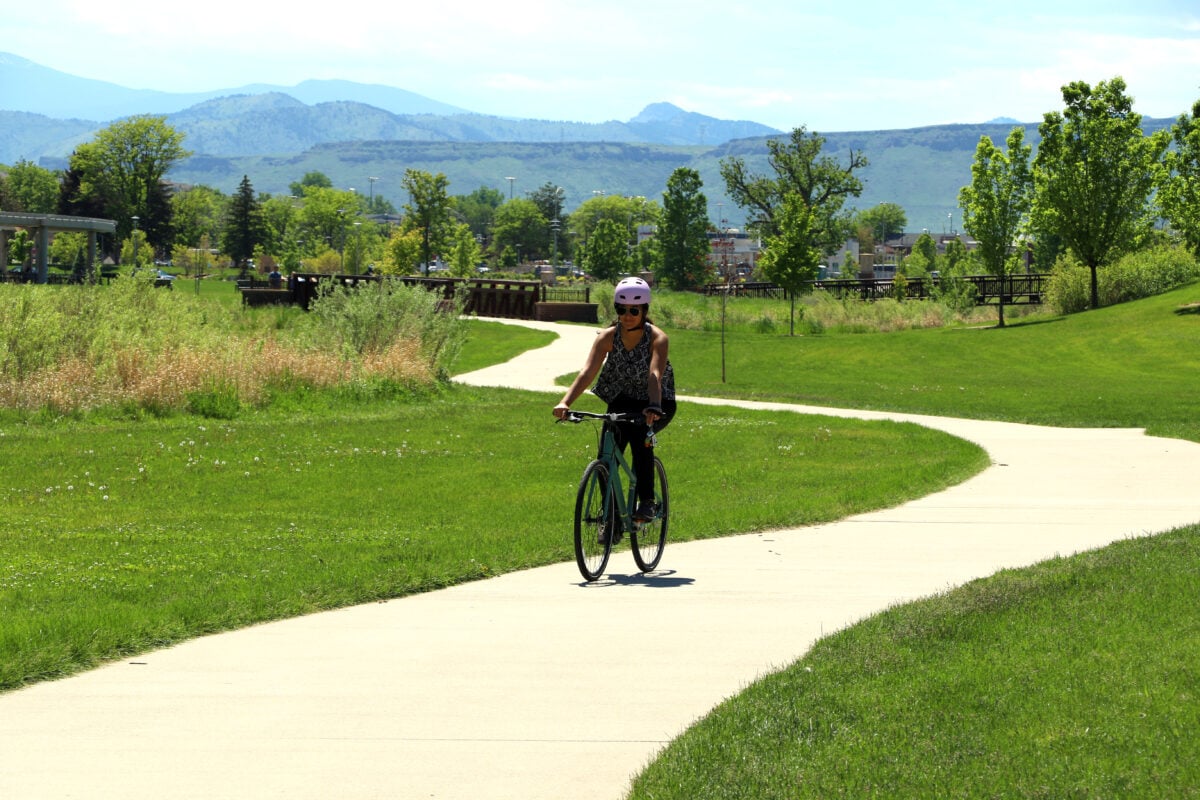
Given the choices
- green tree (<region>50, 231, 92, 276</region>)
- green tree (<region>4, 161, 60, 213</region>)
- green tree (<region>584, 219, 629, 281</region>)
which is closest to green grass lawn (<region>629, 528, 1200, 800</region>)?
green tree (<region>584, 219, 629, 281</region>)

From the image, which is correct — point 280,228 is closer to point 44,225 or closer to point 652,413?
point 44,225

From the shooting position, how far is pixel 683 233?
376ft

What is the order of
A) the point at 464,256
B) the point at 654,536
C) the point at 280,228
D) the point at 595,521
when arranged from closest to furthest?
the point at 595,521 → the point at 654,536 → the point at 464,256 → the point at 280,228

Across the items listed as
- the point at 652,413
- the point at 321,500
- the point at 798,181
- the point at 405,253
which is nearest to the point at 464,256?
the point at 405,253

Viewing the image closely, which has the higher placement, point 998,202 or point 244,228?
point 244,228

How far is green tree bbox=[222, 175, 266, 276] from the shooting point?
140000 mm

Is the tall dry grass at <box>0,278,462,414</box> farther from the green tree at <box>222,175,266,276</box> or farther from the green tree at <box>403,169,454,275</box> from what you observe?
the green tree at <box>222,175,266,276</box>

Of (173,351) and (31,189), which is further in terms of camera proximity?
(31,189)

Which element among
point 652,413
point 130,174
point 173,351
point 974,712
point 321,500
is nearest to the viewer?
point 974,712

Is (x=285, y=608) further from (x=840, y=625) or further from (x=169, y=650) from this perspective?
(x=840, y=625)

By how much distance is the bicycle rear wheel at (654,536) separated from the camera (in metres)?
9.22

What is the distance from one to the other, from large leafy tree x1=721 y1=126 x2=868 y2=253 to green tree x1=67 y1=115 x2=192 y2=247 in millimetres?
56049

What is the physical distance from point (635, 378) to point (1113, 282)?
52.2 m

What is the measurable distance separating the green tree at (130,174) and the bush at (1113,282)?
99560mm
